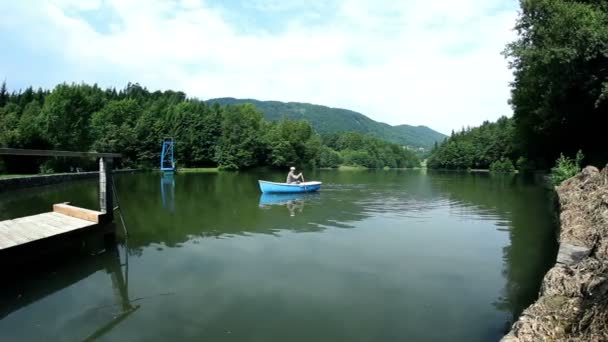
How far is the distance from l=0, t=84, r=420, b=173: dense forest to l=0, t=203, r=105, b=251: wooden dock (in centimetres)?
3398

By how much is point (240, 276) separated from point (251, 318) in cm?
234

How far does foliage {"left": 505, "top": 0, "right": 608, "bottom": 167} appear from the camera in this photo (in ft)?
67.8

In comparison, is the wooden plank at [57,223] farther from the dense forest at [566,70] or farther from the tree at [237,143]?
the tree at [237,143]

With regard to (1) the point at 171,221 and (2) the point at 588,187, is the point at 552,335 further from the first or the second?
(1) the point at 171,221

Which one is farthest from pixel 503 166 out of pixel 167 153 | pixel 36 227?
pixel 36 227

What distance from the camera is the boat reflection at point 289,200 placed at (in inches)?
822

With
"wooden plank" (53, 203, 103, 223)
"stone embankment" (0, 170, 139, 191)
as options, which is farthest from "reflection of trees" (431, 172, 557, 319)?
"stone embankment" (0, 170, 139, 191)

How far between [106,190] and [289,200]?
13286 millimetres

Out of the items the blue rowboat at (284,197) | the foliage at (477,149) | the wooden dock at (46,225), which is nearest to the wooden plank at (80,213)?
the wooden dock at (46,225)

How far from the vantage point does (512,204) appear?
23.8 meters

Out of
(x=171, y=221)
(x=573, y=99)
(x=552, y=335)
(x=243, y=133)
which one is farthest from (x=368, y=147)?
(x=552, y=335)

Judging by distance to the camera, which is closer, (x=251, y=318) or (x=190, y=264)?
(x=251, y=318)

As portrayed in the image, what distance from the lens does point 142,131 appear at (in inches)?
2798

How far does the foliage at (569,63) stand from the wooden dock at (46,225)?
2230cm
